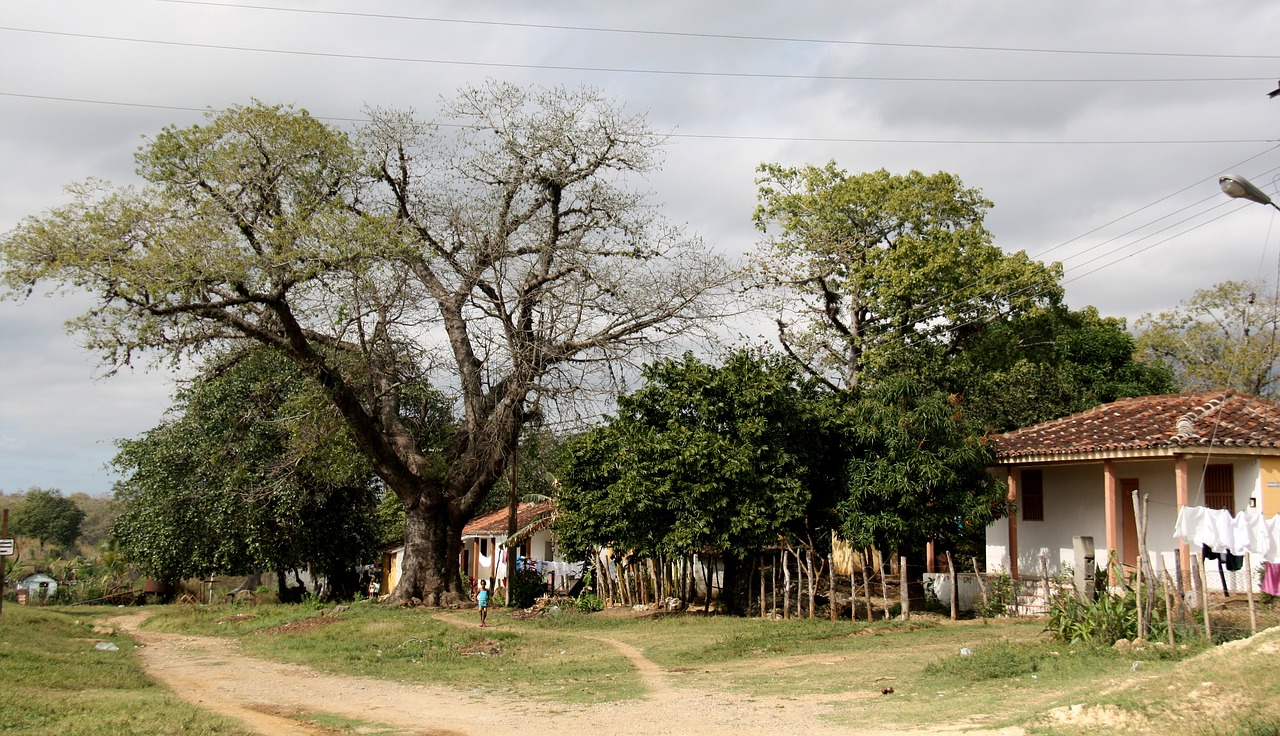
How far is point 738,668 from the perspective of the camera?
15.6 m

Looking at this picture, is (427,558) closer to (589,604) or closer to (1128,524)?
(589,604)

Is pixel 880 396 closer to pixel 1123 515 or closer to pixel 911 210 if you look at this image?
pixel 1123 515

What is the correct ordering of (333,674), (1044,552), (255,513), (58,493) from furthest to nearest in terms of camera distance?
(58,493), (255,513), (1044,552), (333,674)

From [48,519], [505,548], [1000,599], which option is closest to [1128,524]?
[1000,599]

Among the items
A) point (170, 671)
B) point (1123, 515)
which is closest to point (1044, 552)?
point (1123, 515)

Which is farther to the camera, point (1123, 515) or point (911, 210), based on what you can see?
point (911, 210)

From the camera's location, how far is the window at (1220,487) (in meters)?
18.8

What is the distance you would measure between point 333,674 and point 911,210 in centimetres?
2290

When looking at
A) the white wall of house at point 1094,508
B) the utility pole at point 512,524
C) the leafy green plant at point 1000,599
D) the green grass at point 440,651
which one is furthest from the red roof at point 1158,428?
the utility pole at point 512,524

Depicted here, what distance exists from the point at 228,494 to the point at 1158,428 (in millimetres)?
25843

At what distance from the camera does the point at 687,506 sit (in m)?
21.1

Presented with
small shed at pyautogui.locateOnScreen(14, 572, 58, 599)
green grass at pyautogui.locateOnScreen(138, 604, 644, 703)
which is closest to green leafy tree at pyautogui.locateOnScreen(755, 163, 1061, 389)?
green grass at pyautogui.locateOnScreen(138, 604, 644, 703)

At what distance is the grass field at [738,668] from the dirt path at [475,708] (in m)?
0.40

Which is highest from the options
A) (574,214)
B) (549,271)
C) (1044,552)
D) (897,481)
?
(574,214)
